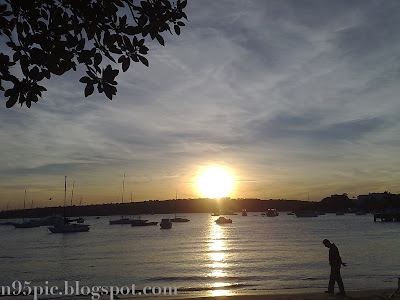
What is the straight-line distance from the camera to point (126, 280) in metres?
37.7

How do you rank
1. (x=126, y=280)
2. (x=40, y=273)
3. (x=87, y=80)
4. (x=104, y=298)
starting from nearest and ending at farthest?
(x=87, y=80) → (x=104, y=298) → (x=126, y=280) → (x=40, y=273)

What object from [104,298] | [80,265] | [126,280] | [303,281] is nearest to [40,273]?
[80,265]

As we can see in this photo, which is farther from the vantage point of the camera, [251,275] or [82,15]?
[251,275]

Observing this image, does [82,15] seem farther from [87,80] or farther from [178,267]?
[178,267]

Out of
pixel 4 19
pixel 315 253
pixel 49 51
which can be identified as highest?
pixel 4 19

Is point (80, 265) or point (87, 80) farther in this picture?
point (80, 265)

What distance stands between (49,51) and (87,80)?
948 millimetres

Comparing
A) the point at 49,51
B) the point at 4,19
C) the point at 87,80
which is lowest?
the point at 87,80

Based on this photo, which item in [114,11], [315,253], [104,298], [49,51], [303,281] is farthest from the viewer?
[315,253]

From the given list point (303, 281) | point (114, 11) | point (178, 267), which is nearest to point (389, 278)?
point (303, 281)

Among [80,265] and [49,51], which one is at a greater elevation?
[49,51]

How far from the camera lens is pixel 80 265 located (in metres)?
51.8

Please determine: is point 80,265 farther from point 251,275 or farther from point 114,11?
point 114,11

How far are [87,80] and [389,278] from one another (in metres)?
36.4
